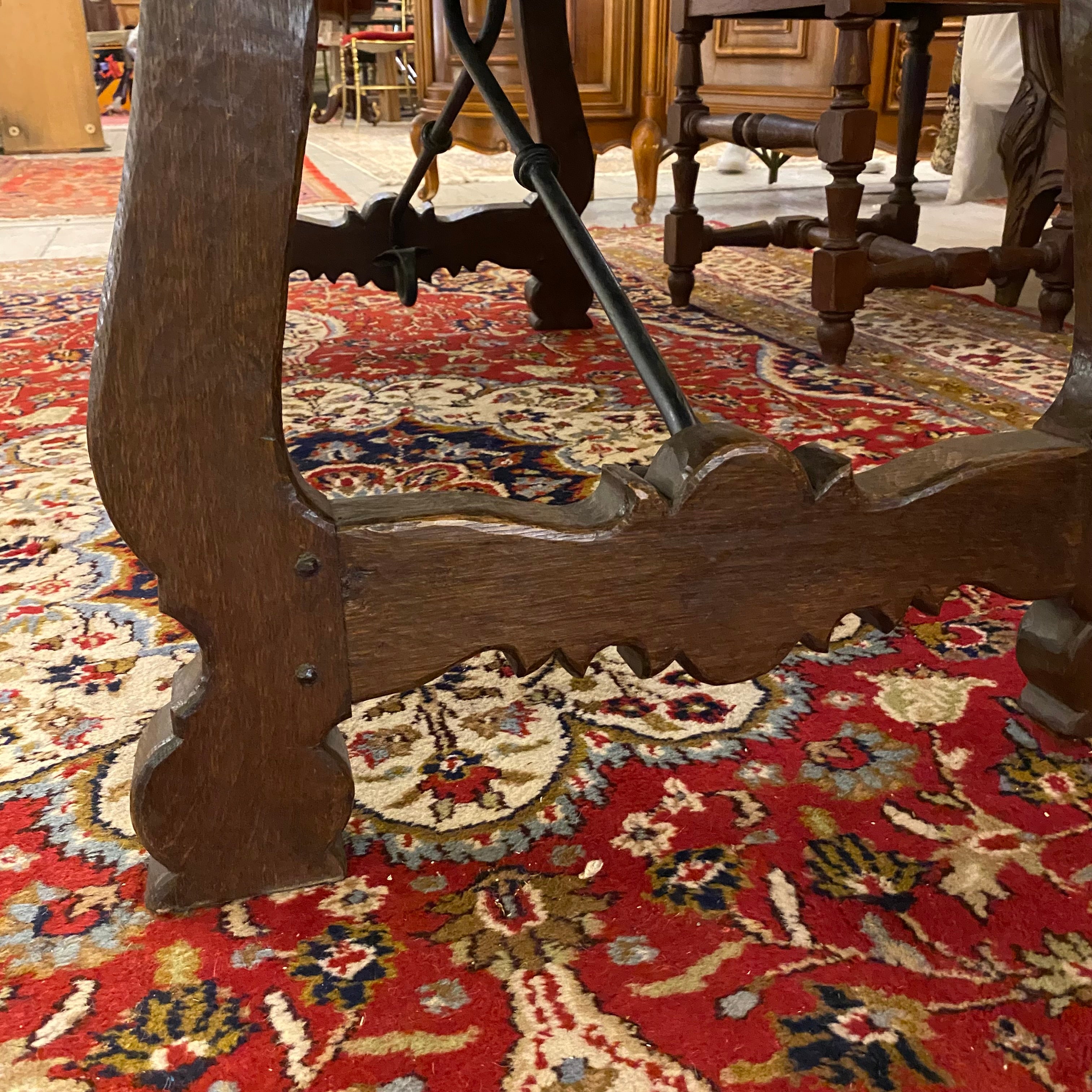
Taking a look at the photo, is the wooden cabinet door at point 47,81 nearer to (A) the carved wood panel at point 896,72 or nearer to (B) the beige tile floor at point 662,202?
(B) the beige tile floor at point 662,202

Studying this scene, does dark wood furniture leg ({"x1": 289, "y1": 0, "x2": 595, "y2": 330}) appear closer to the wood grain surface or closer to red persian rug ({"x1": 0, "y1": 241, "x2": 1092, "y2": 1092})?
red persian rug ({"x1": 0, "y1": 241, "x2": 1092, "y2": 1092})

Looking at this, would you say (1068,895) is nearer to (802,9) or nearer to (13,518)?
(13,518)

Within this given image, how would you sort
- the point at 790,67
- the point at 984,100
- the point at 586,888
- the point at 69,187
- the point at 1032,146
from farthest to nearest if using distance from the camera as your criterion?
the point at 69,187 < the point at 984,100 < the point at 790,67 < the point at 1032,146 < the point at 586,888

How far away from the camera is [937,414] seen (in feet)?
4.78

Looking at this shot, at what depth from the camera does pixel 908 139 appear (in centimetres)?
227

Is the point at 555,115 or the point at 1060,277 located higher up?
the point at 555,115

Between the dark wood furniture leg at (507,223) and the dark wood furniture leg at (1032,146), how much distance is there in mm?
840

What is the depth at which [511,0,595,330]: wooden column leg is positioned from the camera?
1.56 m

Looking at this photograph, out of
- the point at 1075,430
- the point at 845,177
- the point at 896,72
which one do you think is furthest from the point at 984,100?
the point at 1075,430

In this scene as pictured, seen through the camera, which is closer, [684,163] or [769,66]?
[684,163]

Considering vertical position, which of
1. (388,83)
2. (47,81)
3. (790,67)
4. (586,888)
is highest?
(388,83)

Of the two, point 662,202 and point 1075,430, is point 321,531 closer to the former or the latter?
point 1075,430

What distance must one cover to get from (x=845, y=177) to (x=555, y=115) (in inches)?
17.8

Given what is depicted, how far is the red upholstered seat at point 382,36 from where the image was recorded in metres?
6.93
